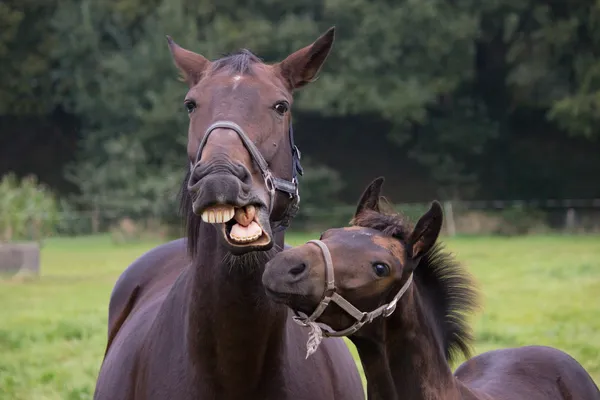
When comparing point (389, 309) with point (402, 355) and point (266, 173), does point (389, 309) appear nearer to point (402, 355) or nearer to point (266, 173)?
point (402, 355)

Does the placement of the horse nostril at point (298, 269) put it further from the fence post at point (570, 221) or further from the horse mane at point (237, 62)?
the fence post at point (570, 221)

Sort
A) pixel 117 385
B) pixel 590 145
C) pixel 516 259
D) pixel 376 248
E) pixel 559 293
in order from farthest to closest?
pixel 590 145
pixel 516 259
pixel 559 293
pixel 117 385
pixel 376 248

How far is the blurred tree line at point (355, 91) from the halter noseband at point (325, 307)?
25114mm

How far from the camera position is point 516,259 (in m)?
17.8

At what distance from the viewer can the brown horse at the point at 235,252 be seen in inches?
126

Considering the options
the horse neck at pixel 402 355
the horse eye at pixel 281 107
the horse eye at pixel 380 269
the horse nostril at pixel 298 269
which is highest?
the horse eye at pixel 281 107

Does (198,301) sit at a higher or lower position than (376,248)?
lower

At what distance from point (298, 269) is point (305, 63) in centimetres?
98

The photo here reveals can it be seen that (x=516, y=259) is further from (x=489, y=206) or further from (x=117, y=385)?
(x=117, y=385)

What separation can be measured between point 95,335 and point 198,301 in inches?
280

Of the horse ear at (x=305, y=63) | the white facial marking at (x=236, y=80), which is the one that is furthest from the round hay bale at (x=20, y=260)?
the white facial marking at (x=236, y=80)

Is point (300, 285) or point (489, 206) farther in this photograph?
point (489, 206)

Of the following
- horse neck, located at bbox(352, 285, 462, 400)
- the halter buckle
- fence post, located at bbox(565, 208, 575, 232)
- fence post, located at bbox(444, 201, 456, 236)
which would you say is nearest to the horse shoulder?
horse neck, located at bbox(352, 285, 462, 400)

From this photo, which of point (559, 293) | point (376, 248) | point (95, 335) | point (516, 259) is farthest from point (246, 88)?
point (516, 259)
